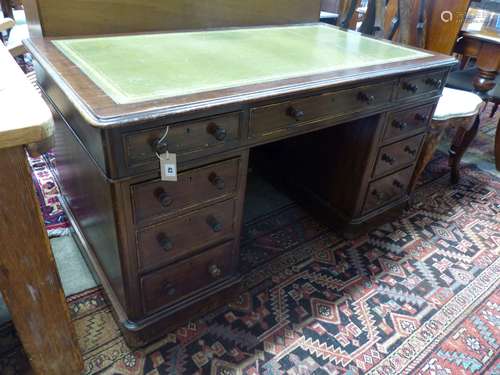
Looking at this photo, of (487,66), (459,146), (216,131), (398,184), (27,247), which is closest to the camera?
(27,247)

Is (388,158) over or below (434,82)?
below

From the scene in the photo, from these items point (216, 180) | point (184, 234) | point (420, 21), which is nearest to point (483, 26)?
point (420, 21)

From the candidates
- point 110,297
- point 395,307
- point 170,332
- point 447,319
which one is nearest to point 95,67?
point 110,297

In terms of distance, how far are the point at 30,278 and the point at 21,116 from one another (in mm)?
368

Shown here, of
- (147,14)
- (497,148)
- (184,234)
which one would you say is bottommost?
(497,148)

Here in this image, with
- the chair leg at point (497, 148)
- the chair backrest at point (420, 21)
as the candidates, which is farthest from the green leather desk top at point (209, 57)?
the chair leg at point (497, 148)

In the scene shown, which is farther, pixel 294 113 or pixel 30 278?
pixel 294 113

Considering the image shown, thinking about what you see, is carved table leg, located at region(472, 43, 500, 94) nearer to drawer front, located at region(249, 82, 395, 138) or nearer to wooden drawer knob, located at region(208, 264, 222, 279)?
drawer front, located at region(249, 82, 395, 138)

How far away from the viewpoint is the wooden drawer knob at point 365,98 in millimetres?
1204

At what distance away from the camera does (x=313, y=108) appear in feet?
3.61

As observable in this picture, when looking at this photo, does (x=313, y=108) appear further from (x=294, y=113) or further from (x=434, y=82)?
(x=434, y=82)

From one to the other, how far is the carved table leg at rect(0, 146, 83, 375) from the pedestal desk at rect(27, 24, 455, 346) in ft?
0.52

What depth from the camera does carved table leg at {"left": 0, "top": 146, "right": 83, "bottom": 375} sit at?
713mm

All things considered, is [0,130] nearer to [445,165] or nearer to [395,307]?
[395,307]
